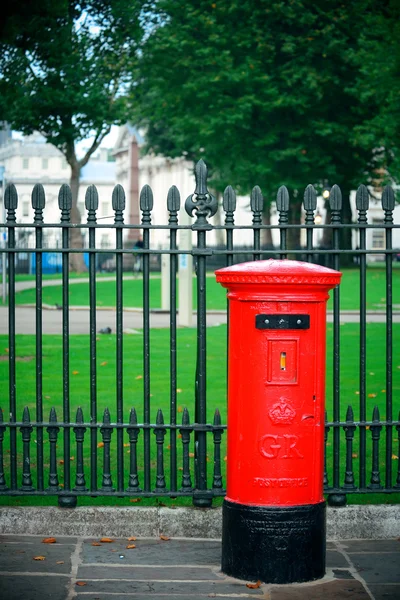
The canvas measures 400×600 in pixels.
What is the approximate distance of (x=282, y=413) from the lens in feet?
15.8

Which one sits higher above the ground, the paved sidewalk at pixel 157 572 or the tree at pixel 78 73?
the tree at pixel 78 73

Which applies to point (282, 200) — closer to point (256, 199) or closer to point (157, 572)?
point (256, 199)

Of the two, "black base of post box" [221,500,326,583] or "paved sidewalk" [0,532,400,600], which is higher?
"black base of post box" [221,500,326,583]

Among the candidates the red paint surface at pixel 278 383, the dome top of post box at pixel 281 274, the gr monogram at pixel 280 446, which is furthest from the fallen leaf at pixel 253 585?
the dome top of post box at pixel 281 274

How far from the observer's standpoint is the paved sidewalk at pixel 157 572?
184 inches

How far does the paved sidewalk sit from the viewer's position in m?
4.68

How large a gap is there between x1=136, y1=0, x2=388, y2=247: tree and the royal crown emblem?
34.1 metres

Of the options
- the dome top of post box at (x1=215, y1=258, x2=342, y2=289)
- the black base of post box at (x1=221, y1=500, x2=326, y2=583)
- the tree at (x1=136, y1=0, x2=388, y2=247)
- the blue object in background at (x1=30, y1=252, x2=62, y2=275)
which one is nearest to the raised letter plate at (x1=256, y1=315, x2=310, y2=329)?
the dome top of post box at (x1=215, y1=258, x2=342, y2=289)

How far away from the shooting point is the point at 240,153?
136 feet

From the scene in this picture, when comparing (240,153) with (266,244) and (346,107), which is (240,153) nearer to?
(346,107)

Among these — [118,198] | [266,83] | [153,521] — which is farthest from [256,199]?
[266,83]

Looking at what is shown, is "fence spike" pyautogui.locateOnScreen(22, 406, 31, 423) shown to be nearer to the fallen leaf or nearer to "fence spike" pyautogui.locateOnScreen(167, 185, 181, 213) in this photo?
"fence spike" pyautogui.locateOnScreen(167, 185, 181, 213)

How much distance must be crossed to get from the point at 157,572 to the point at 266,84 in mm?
35225

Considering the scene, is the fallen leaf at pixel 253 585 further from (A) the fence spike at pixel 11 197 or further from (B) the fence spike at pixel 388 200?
(A) the fence spike at pixel 11 197
